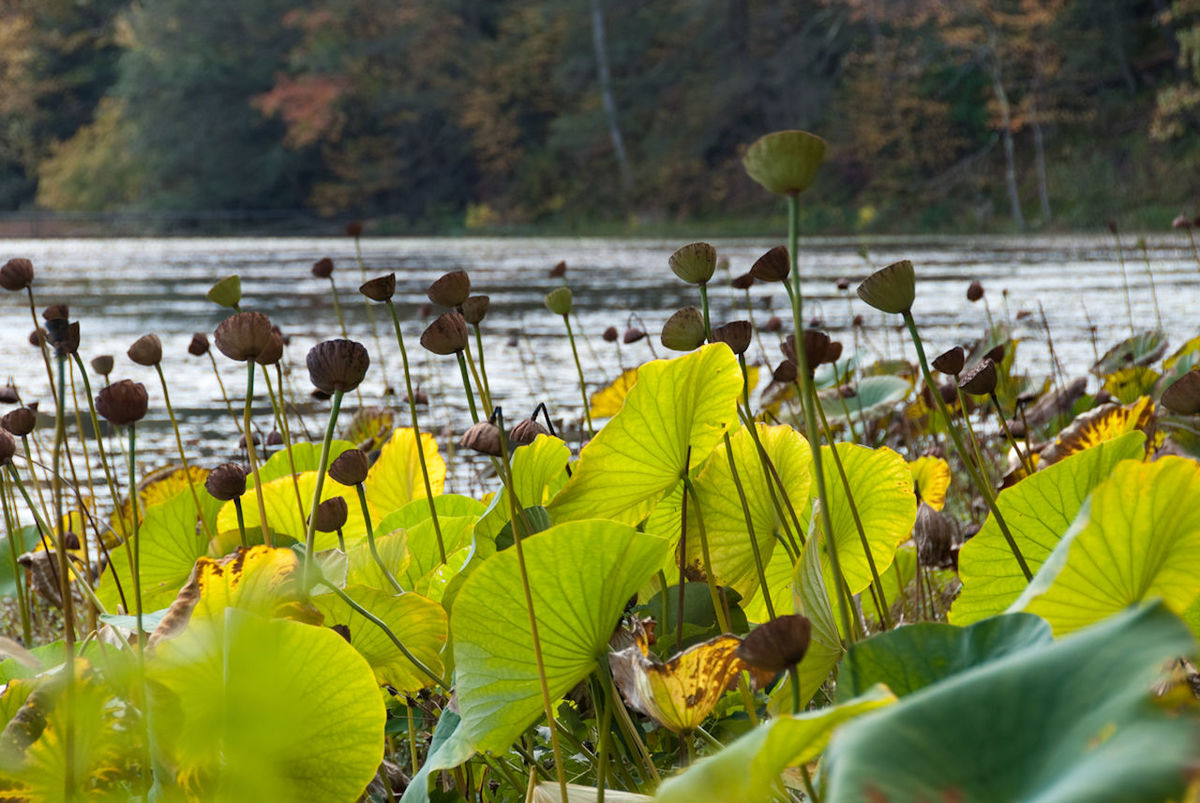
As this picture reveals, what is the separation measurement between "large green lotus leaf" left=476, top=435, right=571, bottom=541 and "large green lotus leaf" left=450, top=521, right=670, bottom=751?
137 millimetres

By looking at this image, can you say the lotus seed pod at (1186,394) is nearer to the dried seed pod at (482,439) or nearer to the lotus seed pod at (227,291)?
the dried seed pod at (482,439)

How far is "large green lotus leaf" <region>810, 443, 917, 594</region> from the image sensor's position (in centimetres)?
61

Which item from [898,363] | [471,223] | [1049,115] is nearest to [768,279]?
[898,363]

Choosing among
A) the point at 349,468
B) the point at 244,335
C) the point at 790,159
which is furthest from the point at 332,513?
the point at 790,159

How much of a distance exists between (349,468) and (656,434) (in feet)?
0.48

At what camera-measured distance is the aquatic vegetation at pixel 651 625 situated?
0.21 metres

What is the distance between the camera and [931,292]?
5.04 m

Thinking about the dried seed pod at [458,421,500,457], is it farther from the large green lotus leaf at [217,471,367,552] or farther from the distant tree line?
the distant tree line

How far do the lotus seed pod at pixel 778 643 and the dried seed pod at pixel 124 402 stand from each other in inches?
12.1

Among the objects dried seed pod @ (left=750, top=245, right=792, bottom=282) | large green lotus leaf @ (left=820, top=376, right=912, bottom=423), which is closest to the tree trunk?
large green lotus leaf @ (left=820, top=376, right=912, bottom=423)

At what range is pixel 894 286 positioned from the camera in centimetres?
42

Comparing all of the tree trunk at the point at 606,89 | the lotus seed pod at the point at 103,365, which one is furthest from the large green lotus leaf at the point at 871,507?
the tree trunk at the point at 606,89

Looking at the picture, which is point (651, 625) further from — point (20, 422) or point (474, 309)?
point (20, 422)

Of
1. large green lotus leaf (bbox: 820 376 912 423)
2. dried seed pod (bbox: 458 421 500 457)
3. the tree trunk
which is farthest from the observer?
the tree trunk
